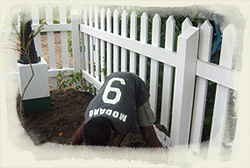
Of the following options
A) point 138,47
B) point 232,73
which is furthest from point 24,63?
point 232,73

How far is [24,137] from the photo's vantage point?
2.97 meters

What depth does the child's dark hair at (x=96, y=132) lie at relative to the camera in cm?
152

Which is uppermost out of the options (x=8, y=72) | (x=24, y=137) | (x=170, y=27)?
(x=170, y=27)

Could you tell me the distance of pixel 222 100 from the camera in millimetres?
1852

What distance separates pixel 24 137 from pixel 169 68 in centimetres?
184

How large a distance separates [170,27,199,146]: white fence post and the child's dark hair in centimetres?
78

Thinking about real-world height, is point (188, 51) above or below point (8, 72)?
above

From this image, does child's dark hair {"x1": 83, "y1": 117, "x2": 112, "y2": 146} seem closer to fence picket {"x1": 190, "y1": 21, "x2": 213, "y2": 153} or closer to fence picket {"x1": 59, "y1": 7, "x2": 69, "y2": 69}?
fence picket {"x1": 190, "y1": 21, "x2": 213, "y2": 153}

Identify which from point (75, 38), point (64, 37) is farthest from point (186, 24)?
point (64, 37)

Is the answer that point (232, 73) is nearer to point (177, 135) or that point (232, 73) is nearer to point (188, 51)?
point (188, 51)

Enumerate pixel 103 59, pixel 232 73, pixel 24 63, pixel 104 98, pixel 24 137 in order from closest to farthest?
pixel 232 73, pixel 104 98, pixel 24 137, pixel 24 63, pixel 103 59

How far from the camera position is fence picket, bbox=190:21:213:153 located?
6.23 ft

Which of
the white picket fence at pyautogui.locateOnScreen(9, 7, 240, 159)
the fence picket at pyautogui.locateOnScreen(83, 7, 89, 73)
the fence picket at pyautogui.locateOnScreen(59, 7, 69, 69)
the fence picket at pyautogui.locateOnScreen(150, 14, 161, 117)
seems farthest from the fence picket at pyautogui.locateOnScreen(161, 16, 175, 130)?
the fence picket at pyautogui.locateOnScreen(59, 7, 69, 69)

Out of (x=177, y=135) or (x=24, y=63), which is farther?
(x=24, y=63)
